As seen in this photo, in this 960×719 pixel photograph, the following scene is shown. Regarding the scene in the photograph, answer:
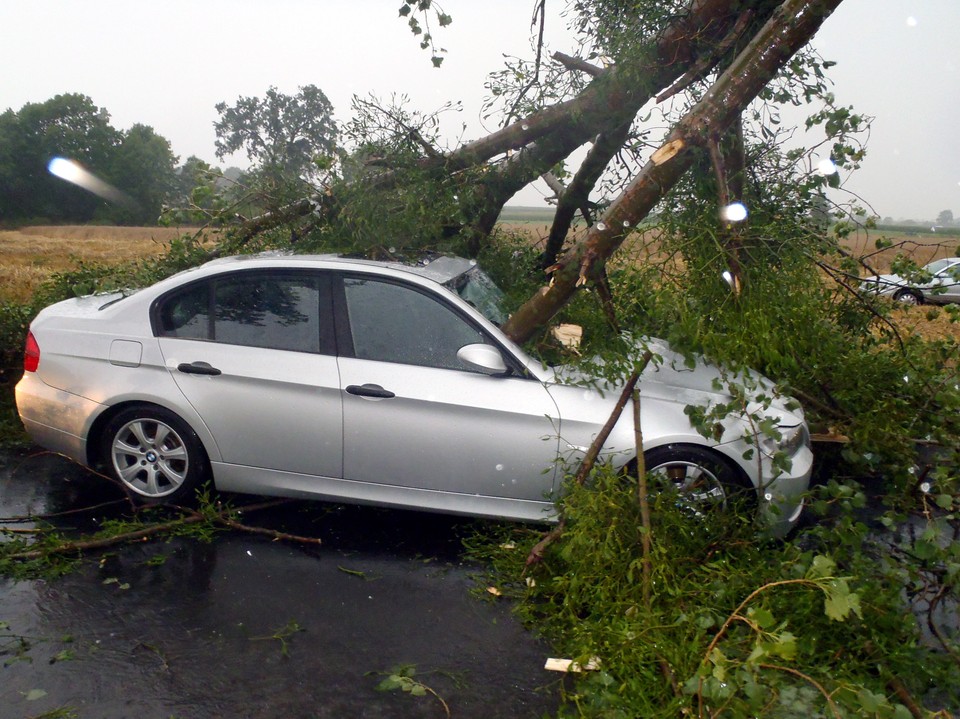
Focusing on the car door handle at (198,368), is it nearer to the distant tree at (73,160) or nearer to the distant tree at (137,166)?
the distant tree at (73,160)

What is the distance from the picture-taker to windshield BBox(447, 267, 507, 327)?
16.7ft

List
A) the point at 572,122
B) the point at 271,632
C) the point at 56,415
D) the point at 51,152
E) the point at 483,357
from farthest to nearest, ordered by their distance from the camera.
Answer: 1. the point at 51,152
2. the point at 572,122
3. the point at 56,415
4. the point at 483,357
5. the point at 271,632

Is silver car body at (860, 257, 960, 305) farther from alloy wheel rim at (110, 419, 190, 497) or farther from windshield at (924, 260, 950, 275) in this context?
alloy wheel rim at (110, 419, 190, 497)

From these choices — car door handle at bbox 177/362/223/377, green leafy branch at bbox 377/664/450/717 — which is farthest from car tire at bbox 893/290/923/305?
car door handle at bbox 177/362/223/377

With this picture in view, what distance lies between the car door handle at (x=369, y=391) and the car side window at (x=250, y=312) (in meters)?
0.38

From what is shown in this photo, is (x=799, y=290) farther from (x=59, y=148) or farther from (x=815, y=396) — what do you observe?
(x=59, y=148)

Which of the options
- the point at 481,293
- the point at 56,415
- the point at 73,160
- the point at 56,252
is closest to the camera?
the point at 56,415

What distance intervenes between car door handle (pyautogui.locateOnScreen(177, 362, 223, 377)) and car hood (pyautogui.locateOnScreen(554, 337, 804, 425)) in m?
2.05

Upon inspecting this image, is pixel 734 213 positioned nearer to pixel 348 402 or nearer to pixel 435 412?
pixel 435 412

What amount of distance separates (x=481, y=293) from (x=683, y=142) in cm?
165

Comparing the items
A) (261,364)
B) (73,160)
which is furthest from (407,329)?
(73,160)

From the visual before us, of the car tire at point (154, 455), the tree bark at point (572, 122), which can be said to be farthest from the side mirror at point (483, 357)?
the tree bark at point (572, 122)

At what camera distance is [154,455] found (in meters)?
4.96

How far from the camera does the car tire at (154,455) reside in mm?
4875
